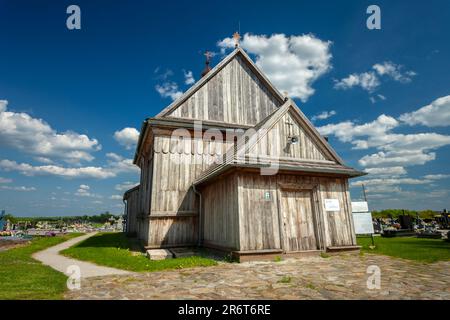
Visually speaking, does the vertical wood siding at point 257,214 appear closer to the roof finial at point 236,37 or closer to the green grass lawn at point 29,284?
the green grass lawn at point 29,284

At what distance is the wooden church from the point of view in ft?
30.5

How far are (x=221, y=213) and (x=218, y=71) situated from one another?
8.96 m

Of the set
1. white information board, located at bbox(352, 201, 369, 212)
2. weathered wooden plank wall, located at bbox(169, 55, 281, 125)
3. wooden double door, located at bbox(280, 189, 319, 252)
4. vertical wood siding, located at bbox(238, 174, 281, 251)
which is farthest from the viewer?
weathered wooden plank wall, located at bbox(169, 55, 281, 125)

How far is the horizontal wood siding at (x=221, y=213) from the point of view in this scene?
30.0ft

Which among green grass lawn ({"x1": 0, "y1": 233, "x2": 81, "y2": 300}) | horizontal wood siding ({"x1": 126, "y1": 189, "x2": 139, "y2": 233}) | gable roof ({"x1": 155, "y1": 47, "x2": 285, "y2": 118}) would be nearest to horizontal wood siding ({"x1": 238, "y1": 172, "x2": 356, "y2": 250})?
green grass lawn ({"x1": 0, "y1": 233, "x2": 81, "y2": 300})

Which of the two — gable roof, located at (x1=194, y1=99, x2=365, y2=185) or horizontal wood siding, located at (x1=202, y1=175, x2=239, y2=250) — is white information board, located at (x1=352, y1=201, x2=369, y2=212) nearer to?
gable roof, located at (x1=194, y1=99, x2=365, y2=185)

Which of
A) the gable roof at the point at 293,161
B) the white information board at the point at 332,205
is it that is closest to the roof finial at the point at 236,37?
the gable roof at the point at 293,161

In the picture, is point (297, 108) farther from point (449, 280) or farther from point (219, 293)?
point (219, 293)

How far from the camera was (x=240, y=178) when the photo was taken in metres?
9.23

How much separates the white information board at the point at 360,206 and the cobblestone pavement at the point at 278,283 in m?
4.53

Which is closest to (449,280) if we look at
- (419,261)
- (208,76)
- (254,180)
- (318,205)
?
(419,261)

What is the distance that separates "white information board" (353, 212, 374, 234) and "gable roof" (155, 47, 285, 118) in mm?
8226

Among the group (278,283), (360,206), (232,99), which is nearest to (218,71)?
(232,99)
